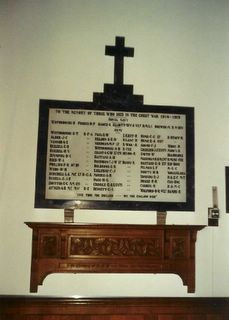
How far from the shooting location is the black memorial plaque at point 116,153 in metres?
3.60

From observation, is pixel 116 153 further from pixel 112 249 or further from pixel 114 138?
pixel 112 249

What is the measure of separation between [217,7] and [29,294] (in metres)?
3.37

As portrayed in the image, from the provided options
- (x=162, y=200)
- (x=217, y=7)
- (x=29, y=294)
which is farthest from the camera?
(x=217, y=7)

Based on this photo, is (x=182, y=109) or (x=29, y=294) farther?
(x=182, y=109)

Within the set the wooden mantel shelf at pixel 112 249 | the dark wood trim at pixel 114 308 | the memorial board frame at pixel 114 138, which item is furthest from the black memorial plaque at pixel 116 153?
the dark wood trim at pixel 114 308

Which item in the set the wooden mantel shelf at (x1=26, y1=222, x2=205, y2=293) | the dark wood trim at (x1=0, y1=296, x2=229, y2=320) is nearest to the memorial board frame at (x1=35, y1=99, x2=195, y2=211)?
the wooden mantel shelf at (x1=26, y1=222, x2=205, y2=293)

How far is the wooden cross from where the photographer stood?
12.4 ft

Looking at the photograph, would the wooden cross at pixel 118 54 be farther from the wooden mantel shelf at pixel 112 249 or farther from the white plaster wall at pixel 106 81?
the wooden mantel shelf at pixel 112 249

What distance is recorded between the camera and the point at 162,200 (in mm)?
3654

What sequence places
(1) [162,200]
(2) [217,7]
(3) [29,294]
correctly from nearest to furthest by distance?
1. (3) [29,294]
2. (1) [162,200]
3. (2) [217,7]

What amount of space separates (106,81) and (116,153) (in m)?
0.72

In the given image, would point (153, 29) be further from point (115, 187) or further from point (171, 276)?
point (171, 276)

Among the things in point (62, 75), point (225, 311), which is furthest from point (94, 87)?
point (225, 311)

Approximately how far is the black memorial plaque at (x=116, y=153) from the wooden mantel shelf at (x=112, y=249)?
213 millimetres
